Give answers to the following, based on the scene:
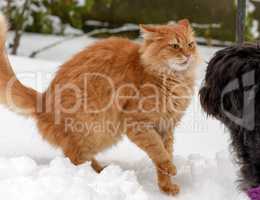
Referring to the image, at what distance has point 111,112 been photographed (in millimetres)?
2723

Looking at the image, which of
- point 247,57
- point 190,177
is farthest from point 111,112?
point 247,57

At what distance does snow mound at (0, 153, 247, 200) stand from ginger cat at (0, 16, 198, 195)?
0.15 m

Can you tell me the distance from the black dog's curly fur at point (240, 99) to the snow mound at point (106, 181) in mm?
188

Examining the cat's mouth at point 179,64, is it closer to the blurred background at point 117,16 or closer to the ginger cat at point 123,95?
the ginger cat at point 123,95

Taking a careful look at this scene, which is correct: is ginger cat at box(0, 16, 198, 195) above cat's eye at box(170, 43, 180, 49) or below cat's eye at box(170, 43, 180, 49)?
below

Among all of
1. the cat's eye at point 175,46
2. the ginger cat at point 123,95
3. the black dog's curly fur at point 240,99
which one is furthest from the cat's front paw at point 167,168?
the cat's eye at point 175,46

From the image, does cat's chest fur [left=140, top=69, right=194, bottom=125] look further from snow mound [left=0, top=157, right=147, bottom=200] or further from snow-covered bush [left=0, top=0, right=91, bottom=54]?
snow-covered bush [left=0, top=0, right=91, bottom=54]

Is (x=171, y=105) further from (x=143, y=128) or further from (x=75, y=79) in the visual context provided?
(x=75, y=79)

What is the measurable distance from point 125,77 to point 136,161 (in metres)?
0.63

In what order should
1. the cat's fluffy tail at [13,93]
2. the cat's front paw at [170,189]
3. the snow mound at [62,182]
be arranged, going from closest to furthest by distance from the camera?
the snow mound at [62,182]
the cat's front paw at [170,189]
the cat's fluffy tail at [13,93]

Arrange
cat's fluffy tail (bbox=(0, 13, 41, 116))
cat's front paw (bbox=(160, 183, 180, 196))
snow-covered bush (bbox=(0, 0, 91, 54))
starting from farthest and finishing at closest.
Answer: snow-covered bush (bbox=(0, 0, 91, 54)) < cat's fluffy tail (bbox=(0, 13, 41, 116)) < cat's front paw (bbox=(160, 183, 180, 196))

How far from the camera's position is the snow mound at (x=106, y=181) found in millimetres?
2236

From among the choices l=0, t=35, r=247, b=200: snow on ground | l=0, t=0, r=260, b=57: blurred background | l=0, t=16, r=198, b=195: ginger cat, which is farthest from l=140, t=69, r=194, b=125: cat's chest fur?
l=0, t=0, r=260, b=57: blurred background

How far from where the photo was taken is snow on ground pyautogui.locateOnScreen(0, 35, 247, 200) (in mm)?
2270
